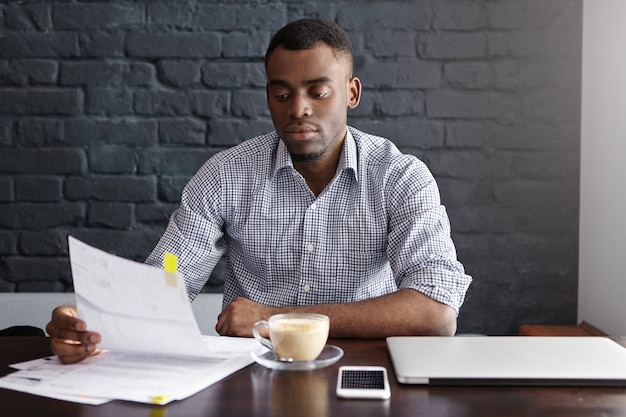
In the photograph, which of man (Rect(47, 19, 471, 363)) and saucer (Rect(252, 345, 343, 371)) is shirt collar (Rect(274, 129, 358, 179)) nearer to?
man (Rect(47, 19, 471, 363))

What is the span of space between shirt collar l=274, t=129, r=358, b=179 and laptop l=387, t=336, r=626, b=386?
2.05 ft

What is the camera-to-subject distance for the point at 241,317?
1303mm

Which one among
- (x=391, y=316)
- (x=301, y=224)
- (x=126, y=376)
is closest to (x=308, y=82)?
(x=301, y=224)

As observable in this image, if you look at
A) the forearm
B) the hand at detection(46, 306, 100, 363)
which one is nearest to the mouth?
the forearm

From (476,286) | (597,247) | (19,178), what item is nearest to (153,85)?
(19,178)

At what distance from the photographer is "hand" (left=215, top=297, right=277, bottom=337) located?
4.22 ft

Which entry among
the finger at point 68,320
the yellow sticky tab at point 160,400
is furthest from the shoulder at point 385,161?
the yellow sticky tab at point 160,400

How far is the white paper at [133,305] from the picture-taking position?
0.92m

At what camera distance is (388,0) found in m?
2.23

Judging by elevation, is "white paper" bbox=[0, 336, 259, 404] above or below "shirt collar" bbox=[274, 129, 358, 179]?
below

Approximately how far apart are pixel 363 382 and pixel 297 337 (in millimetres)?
127

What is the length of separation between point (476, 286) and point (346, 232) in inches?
29.8

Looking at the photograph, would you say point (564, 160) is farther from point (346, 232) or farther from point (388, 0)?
point (346, 232)

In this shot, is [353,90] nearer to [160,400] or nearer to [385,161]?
[385,161]
